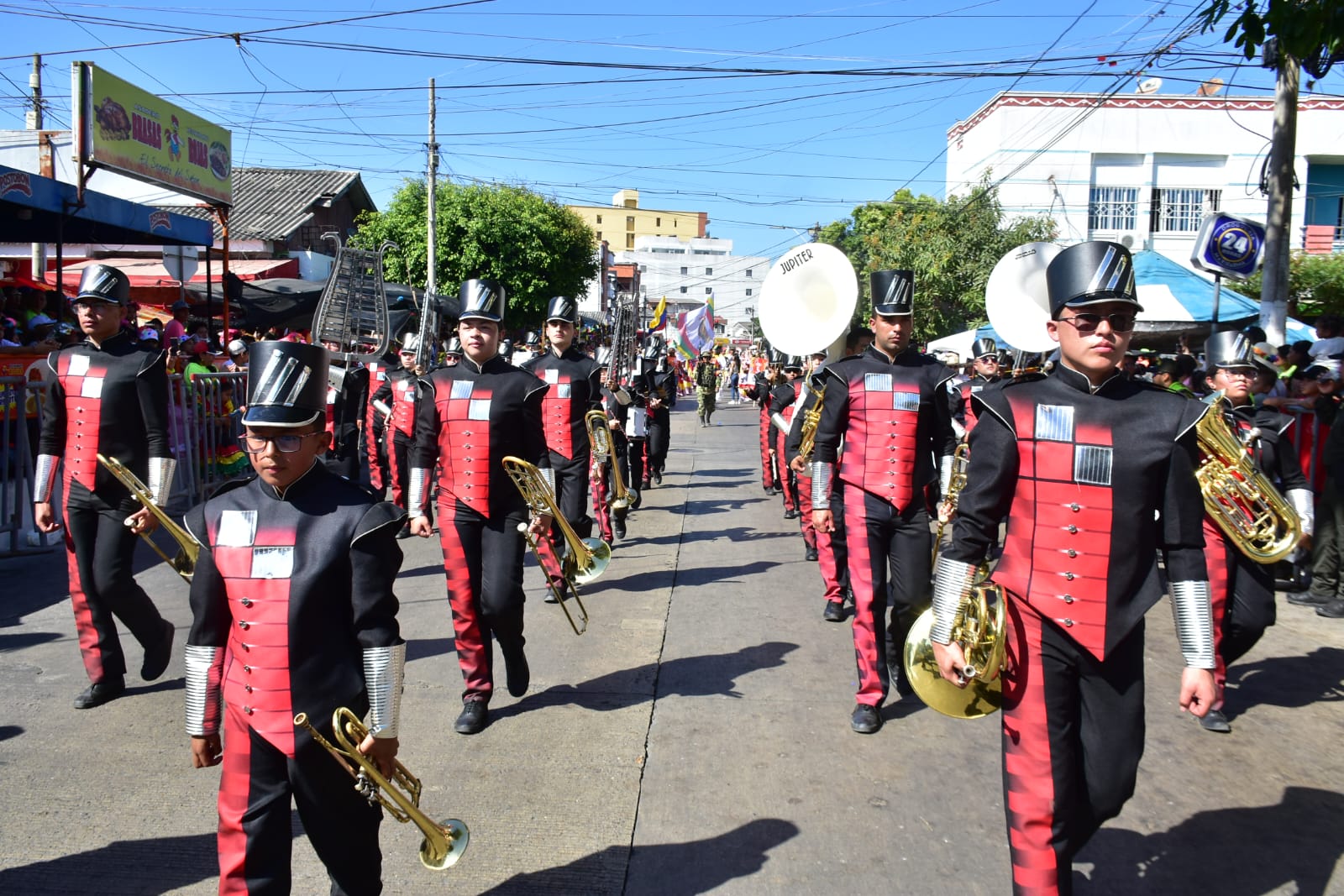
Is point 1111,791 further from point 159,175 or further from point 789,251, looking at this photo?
point 159,175

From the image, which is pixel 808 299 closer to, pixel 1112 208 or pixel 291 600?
pixel 291 600

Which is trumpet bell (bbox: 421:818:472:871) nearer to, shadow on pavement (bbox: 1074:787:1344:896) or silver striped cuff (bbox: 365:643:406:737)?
silver striped cuff (bbox: 365:643:406:737)

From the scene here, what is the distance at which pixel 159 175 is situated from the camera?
14.0 meters

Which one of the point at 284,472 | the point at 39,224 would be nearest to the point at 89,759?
the point at 284,472

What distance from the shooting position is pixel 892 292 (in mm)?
5750

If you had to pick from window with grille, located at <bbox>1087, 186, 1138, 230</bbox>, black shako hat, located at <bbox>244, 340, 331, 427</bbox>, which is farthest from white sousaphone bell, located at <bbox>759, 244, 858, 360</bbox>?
window with grille, located at <bbox>1087, 186, 1138, 230</bbox>

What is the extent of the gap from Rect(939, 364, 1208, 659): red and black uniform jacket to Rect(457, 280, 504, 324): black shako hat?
10.5 feet

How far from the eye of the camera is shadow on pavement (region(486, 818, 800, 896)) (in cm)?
376

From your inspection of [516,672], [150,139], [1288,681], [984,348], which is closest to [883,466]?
[516,672]

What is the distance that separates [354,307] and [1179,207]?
29.2m

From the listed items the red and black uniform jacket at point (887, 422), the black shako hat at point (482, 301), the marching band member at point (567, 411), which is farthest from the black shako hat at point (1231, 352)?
the marching band member at point (567, 411)

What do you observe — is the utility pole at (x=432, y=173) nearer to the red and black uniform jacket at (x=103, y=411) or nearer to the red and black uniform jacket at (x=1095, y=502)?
the red and black uniform jacket at (x=103, y=411)

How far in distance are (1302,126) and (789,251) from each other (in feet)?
103

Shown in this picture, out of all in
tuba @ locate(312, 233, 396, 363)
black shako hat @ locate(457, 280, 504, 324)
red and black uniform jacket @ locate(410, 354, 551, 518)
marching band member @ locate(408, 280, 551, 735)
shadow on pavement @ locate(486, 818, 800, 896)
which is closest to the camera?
shadow on pavement @ locate(486, 818, 800, 896)
